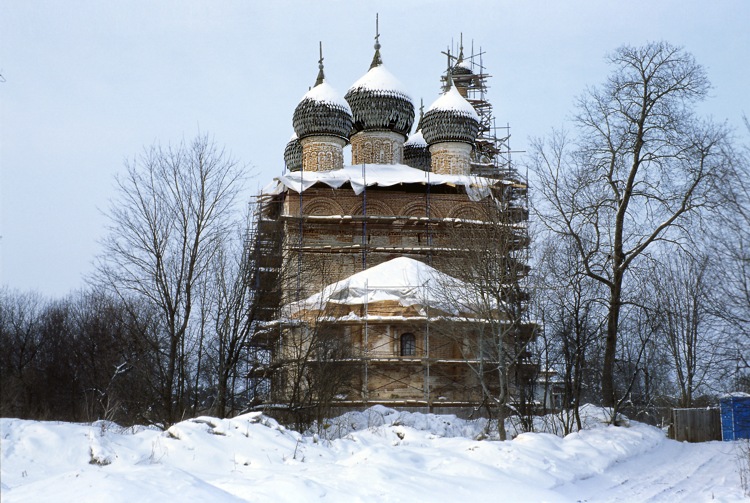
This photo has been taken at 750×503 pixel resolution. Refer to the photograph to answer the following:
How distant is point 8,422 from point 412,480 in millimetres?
3975

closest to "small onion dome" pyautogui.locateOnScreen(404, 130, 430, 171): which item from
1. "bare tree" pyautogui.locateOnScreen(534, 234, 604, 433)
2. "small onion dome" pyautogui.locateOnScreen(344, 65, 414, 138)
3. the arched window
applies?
"small onion dome" pyautogui.locateOnScreen(344, 65, 414, 138)

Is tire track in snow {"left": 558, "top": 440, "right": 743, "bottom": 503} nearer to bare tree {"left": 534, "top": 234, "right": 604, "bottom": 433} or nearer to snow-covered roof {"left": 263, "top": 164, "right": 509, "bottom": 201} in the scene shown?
bare tree {"left": 534, "top": 234, "right": 604, "bottom": 433}

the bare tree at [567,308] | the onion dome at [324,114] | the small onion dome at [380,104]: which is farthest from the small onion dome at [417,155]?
the bare tree at [567,308]

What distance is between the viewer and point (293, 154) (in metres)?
31.1

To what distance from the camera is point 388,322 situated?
20547 mm

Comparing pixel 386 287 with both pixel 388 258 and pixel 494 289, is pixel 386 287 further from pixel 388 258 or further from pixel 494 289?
pixel 494 289

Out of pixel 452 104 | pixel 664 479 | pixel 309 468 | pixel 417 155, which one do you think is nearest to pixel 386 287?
pixel 452 104

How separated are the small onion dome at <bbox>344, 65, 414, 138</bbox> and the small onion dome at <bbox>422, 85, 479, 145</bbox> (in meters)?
0.87

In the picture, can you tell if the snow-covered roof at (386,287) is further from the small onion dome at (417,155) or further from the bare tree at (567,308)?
the small onion dome at (417,155)

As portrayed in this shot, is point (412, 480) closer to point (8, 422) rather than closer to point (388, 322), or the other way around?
point (8, 422)

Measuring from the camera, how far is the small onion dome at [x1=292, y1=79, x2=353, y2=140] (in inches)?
1026

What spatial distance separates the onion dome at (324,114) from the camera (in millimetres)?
26062

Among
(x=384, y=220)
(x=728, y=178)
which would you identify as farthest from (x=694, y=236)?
(x=384, y=220)

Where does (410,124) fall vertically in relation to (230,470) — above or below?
above
